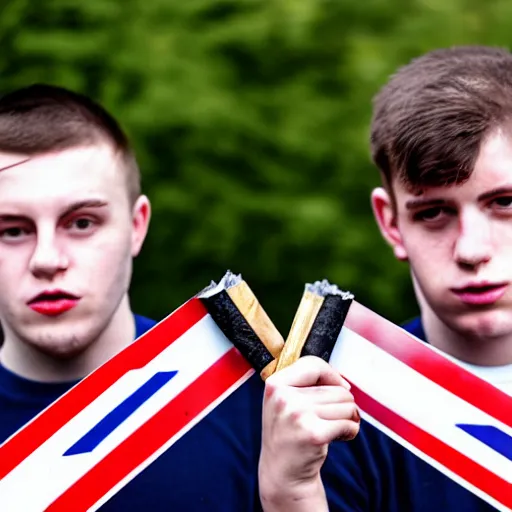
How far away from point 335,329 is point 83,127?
834 mm

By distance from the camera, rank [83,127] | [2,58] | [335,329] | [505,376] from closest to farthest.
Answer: [335,329] → [505,376] → [83,127] → [2,58]

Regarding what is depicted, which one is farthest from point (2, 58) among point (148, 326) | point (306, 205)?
point (148, 326)

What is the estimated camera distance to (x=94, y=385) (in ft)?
7.70

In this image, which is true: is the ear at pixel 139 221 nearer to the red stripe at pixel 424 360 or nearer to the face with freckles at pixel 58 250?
the face with freckles at pixel 58 250

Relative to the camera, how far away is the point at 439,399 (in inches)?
92.7

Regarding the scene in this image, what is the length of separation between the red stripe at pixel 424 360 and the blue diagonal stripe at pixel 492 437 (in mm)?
45

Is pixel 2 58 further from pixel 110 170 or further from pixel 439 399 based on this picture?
pixel 439 399

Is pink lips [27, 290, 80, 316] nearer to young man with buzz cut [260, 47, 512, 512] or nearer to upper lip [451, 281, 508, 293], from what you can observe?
young man with buzz cut [260, 47, 512, 512]

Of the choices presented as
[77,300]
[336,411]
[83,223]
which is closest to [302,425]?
[336,411]

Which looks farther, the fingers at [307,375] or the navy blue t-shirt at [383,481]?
the navy blue t-shirt at [383,481]

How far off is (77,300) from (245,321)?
44 centimetres

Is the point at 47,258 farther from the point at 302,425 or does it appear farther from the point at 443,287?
the point at 443,287

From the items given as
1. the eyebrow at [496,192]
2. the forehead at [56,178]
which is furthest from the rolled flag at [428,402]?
the forehead at [56,178]

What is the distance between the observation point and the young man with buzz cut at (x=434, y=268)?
223cm
